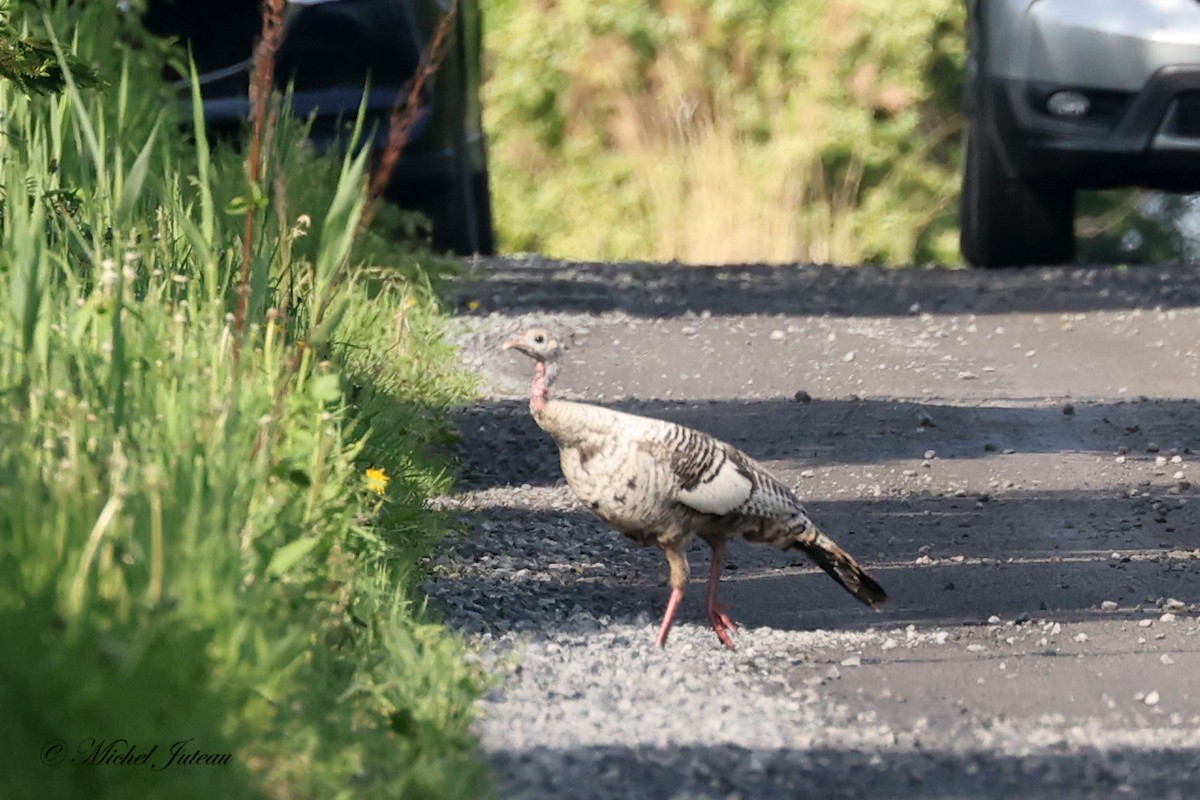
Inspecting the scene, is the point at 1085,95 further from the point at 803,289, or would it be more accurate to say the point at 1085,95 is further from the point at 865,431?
the point at 865,431

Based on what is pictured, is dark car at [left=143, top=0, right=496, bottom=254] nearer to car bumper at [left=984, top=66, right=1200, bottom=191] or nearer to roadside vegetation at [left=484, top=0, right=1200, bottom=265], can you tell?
car bumper at [left=984, top=66, right=1200, bottom=191]

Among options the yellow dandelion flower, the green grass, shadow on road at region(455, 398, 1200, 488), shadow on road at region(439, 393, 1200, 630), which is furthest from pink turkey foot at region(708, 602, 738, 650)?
shadow on road at region(455, 398, 1200, 488)

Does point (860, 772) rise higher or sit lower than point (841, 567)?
higher

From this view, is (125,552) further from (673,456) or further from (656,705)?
(673,456)

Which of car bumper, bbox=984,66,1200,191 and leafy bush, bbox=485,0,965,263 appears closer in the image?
car bumper, bbox=984,66,1200,191

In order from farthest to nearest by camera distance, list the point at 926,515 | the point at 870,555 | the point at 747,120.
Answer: the point at 747,120 → the point at 926,515 → the point at 870,555

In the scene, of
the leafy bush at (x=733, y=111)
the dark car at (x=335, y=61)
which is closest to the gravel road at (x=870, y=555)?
the dark car at (x=335, y=61)

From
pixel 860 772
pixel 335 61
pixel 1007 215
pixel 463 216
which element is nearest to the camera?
pixel 860 772

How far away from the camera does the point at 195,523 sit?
397 centimetres

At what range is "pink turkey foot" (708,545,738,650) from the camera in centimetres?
553

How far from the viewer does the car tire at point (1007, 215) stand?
451 inches

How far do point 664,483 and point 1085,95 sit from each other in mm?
5704

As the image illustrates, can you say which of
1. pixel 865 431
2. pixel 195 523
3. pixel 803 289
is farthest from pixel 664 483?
pixel 803 289

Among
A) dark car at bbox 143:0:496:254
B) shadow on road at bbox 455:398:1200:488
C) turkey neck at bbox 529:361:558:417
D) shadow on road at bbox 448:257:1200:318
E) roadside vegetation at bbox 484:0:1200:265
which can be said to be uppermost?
turkey neck at bbox 529:361:558:417
